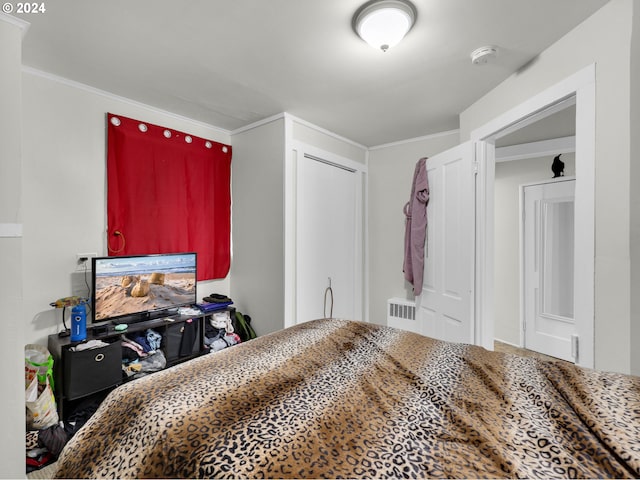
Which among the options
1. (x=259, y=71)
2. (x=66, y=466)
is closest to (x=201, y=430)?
(x=66, y=466)

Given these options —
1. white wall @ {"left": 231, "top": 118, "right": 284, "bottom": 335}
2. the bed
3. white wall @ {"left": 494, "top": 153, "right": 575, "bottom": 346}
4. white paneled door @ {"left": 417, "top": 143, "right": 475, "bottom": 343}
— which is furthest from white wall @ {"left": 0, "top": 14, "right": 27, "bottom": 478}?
white wall @ {"left": 494, "top": 153, "right": 575, "bottom": 346}

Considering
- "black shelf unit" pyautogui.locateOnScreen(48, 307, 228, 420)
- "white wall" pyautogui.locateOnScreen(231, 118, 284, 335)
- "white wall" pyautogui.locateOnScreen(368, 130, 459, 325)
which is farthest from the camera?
"white wall" pyautogui.locateOnScreen(368, 130, 459, 325)

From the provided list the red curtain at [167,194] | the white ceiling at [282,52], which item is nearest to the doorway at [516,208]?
the white ceiling at [282,52]

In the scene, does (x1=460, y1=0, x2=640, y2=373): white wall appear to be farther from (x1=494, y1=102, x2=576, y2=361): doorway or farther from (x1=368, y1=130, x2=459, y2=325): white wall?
(x1=368, y1=130, x2=459, y2=325): white wall

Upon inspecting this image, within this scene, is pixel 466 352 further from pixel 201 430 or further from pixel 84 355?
pixel 84 355

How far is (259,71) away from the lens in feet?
7.33

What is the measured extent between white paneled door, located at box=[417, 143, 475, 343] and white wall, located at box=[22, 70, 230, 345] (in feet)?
9.85

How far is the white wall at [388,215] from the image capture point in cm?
377

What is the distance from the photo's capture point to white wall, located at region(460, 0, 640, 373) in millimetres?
1432

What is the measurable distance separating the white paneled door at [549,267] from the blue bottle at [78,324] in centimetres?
446

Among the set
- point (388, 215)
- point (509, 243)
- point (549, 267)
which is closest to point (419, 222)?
point (388, 215)

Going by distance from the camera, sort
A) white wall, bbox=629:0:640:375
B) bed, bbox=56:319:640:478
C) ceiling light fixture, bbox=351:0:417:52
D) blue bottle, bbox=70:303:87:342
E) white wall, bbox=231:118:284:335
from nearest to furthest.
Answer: bed, bbox=56:319:640:478 < white wall, bbox=629:0:640:375 < ceiling light fixture, bbox=351:0:417:52 < blue bottle, bbox=70:303:87:342 < white wall, bbox=231:118:284:335

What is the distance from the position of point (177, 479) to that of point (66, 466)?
18.6 inches

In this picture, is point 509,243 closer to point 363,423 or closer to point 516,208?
point 516,208
